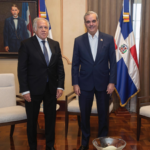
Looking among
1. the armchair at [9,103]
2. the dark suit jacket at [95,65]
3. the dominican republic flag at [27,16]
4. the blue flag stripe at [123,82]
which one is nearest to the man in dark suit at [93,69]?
the dark suit jacket at [95,65]

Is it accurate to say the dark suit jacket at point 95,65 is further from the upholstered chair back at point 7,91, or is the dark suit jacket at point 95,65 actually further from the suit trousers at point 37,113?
the upholstered chair back at point 7,91

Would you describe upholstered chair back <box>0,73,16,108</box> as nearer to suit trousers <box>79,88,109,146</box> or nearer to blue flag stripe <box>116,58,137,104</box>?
suit trousers <box>79,88,109,146</box>

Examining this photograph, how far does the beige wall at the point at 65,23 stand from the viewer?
437cm

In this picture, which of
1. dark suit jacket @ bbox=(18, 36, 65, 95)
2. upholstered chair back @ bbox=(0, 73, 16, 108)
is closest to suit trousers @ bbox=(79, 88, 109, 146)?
dark suit jacket @ bbox=(18, 36, 65, 95)

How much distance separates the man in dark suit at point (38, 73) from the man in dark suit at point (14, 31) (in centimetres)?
215

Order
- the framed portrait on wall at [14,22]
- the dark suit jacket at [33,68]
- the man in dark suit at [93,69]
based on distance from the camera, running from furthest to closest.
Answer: the framed portrait on wall at [14,22]
the man in dark suit at [93,69]
the dark suit jacket at [33,68]

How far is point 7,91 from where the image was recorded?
9.85 feet

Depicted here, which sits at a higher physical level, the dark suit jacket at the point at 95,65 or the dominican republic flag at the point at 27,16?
the dominican republic flag at the point at 27,16

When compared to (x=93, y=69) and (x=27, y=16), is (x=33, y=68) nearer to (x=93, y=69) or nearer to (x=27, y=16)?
(x=93, y=69)

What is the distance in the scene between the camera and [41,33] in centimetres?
224

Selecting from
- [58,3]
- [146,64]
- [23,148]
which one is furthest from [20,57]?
[146,64]

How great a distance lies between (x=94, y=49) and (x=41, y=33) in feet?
2.16

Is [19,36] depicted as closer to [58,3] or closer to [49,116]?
[58,3]

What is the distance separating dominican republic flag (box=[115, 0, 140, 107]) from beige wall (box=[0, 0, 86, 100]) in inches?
33.8
